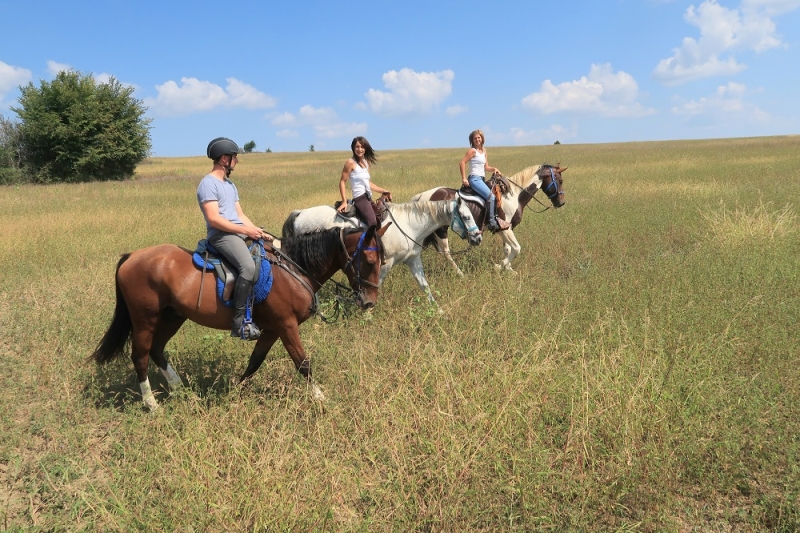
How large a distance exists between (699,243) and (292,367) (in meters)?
7.95

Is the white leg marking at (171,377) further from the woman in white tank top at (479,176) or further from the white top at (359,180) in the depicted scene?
the woman in white tank top at (479,176)

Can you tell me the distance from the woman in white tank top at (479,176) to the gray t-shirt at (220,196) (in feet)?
17.2

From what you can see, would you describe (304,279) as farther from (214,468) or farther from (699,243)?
(699,243)

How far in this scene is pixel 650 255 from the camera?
26.3ft

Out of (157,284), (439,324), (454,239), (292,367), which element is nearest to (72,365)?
(157,284)

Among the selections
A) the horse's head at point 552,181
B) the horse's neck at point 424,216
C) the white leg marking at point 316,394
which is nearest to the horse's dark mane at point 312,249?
the white leg marking at point 316,394

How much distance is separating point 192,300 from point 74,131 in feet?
117

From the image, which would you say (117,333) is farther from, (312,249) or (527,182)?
(527,182)

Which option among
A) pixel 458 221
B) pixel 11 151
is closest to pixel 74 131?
pixel 11 151

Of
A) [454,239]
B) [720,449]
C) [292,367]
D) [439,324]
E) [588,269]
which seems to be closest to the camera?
[720,449]

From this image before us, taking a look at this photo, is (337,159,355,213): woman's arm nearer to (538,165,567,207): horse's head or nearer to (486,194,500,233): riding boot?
(486,194,500,233): riding boot

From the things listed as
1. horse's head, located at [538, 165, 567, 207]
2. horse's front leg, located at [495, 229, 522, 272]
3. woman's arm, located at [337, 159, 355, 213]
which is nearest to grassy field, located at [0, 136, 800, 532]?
horse's front leg, located at [495, 229, 522, 272]

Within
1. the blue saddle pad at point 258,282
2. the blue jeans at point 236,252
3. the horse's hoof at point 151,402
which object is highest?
the blue jeans at point 236,252

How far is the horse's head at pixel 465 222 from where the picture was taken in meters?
6.68
